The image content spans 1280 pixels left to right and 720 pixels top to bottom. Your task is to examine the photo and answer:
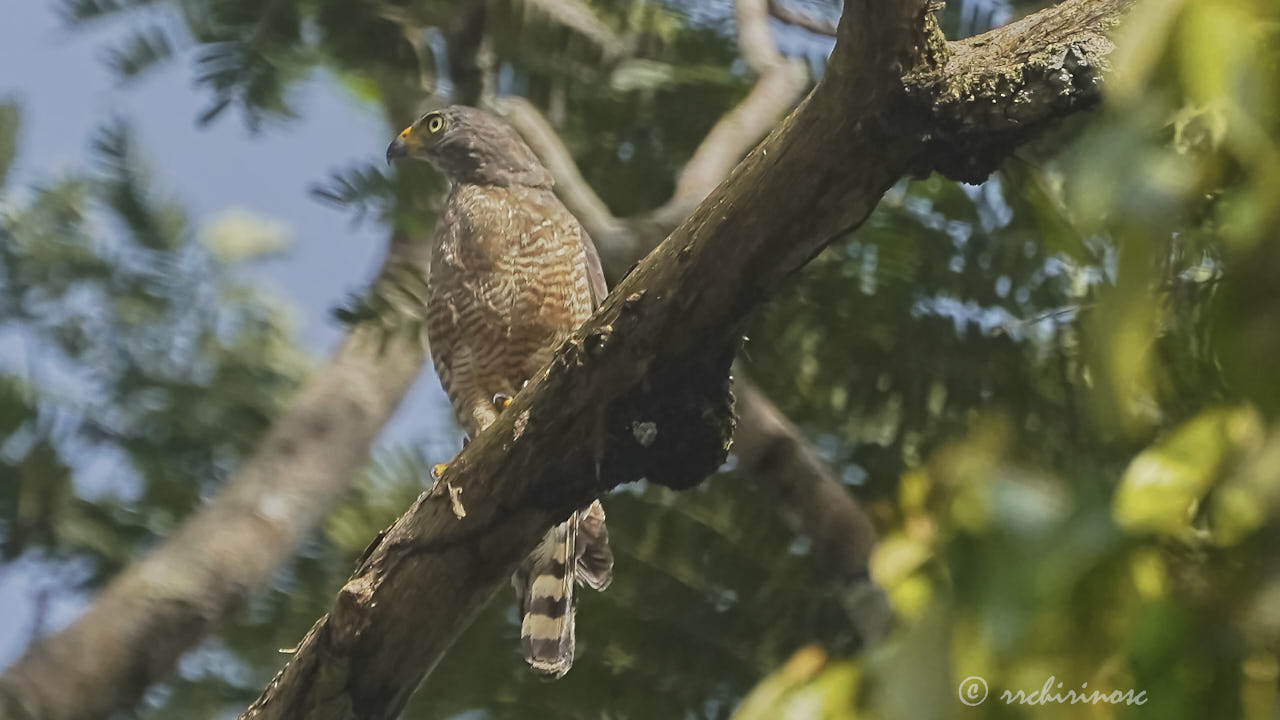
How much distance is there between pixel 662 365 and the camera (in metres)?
2.33

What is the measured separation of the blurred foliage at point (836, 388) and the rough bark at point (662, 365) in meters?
0.29

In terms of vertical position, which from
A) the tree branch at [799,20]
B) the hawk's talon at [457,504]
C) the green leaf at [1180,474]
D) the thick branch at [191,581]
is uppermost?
the green leaf at [1180,474]

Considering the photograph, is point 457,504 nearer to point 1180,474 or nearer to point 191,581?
point 1180,474

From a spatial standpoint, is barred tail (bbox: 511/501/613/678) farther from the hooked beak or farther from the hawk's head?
the hooked beak

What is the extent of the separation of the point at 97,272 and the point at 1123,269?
15.6 feet

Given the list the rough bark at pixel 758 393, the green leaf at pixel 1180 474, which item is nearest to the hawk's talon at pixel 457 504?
the rough bark at pixel 758 393

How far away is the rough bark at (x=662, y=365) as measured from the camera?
2.04 meters

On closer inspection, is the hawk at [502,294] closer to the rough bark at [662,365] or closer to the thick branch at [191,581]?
the thick branch at [191,581]

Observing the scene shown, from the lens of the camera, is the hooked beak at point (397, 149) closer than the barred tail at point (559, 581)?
No

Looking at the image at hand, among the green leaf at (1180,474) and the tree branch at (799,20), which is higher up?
the green leaf at (1180,474)

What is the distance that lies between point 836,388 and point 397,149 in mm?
1800

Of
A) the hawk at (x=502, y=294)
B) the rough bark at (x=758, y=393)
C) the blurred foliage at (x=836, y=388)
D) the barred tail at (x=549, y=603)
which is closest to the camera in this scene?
the blurred foliage at (x=836, y=388)

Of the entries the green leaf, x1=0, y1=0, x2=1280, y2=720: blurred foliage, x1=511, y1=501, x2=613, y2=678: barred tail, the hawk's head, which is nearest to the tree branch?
x1=0, y1=0, x2=1280, y2=720: blurred foliage

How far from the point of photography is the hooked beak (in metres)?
4.86
